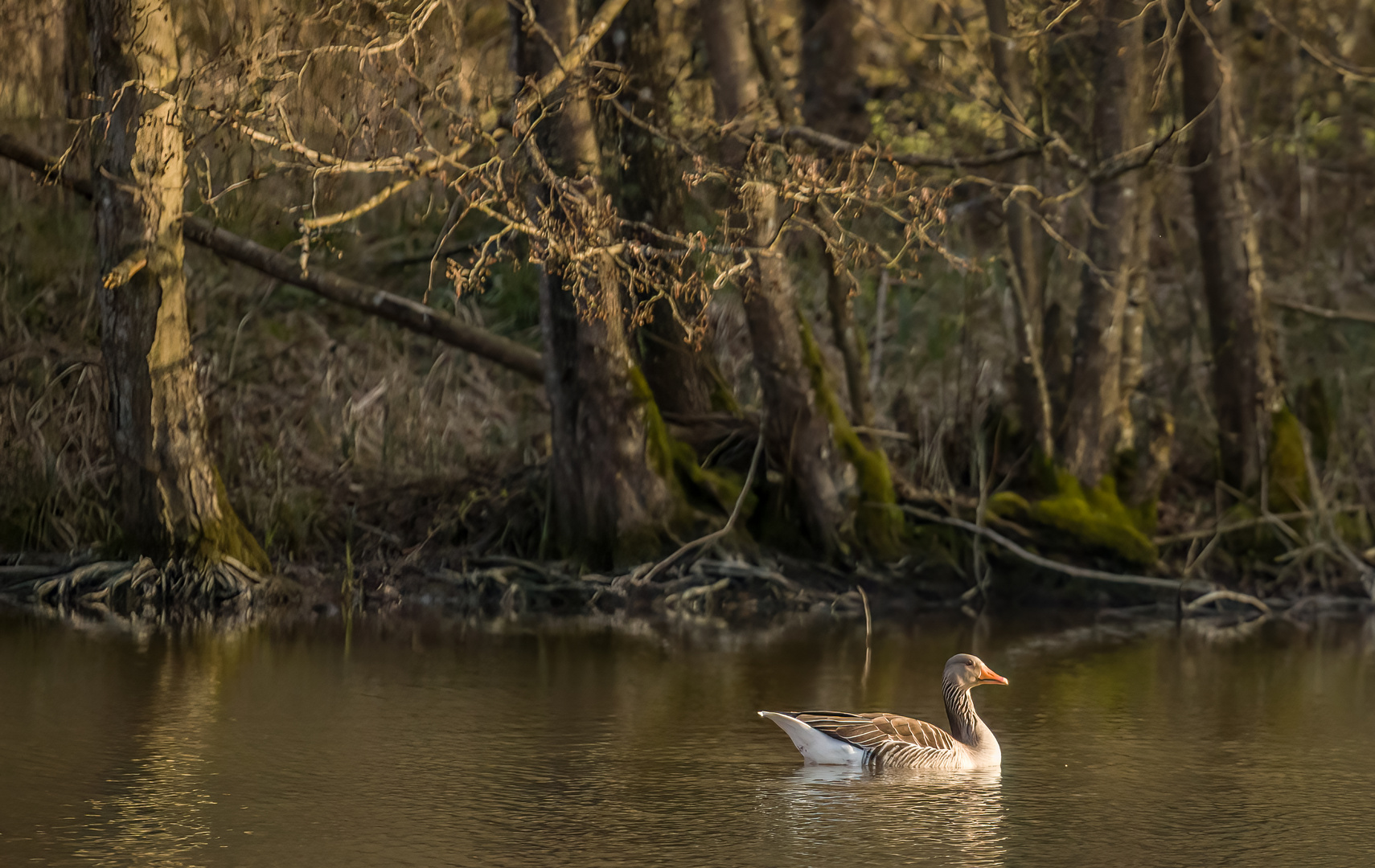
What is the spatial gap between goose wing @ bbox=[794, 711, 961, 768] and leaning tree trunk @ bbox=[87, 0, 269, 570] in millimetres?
9309

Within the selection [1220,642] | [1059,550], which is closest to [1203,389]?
[1059,550]

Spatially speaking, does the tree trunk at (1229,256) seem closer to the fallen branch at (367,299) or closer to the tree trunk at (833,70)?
the fallen branch at (367,299)

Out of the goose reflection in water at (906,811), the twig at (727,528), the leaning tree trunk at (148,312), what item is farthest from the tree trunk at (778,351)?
the goose reflection in water at (906,811)

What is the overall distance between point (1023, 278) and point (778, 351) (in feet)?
13.2

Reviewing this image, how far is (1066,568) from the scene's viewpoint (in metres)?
19.9

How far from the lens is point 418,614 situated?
18.5 meters

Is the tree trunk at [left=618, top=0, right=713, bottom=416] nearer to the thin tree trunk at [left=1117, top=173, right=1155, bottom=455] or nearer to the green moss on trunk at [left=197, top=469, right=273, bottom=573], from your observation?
the green moss on trunk at [left=197, top=469, right=273, bottom=573]

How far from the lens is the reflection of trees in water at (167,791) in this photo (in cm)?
797

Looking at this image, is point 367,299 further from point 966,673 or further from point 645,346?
point 966,673

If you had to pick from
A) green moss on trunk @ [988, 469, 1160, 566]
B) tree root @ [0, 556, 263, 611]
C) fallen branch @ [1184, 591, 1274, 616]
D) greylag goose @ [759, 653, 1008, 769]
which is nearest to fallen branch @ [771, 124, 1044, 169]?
green moss on trunk @ [988, 469, 1160, 566]

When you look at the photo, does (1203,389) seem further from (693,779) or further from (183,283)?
(693,779)

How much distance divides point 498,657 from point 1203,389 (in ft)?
38.6

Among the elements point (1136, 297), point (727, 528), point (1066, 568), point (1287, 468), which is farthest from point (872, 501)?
point (1287, 468)

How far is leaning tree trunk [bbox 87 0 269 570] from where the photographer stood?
699 inches
